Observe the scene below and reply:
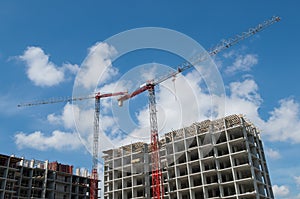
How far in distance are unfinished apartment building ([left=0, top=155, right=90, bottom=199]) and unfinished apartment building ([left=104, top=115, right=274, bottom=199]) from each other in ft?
70.1

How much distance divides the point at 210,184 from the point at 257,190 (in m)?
7.79

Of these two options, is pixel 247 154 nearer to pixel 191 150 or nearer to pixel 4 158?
pixel 191 150

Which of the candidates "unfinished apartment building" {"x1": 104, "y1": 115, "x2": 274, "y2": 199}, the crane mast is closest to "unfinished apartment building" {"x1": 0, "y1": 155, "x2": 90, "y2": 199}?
"unfinished apartment building" {"x1": 104, "y1": 115, "x2": 274, "y2": 199}

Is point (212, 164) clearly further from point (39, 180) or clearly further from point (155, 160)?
point (39, 180)

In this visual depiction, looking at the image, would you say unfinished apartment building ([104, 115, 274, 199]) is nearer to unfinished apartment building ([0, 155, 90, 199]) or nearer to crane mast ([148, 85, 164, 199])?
crane mast ([148, 85, 164, 199])

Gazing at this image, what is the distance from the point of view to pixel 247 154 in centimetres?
5141

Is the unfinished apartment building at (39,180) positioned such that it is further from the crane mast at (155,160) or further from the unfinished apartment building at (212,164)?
the crane mast at (155,160)

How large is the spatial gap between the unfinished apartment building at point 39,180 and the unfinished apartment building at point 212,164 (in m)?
21.4

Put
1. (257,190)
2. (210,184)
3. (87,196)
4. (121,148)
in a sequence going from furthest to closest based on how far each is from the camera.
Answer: (87,196) → (121,148) → (210,184) → (257,190)

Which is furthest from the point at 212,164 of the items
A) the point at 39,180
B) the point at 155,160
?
the point at 39,180

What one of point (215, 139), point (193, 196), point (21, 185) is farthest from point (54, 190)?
point (215, 139)

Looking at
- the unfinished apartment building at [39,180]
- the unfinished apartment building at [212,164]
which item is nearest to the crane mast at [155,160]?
the unfinished apartment building at [212,164]

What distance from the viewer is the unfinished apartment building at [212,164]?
5178cm

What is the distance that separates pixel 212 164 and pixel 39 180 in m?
44.5
